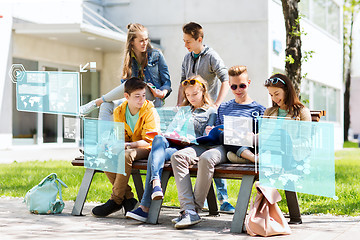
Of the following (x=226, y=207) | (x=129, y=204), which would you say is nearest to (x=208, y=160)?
(x=129, y=204)

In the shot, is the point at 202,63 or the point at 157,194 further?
the point at 202,63

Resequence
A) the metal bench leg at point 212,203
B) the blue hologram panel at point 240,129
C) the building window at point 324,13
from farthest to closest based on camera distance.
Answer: the building window at point 324,13 < the metal bench leg at point 212,203 < the blue hologram panel at point 240,129

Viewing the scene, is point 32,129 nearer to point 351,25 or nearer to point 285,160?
point 285,160

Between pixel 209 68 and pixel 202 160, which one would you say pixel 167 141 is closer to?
pixel 202 160

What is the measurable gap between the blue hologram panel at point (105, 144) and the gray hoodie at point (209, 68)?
125 cm

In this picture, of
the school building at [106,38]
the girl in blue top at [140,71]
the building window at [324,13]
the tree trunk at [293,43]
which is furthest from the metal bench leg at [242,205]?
the building window at [324,13]

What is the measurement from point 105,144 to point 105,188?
2.38 meters

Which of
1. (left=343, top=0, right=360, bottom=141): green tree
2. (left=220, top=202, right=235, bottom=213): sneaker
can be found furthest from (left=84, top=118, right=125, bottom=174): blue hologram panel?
(left=343, top=0, right=360, bottom=141): green tree

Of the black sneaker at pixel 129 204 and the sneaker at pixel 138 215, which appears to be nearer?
the sneaker at pixel 138 215

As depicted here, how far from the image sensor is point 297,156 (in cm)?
446

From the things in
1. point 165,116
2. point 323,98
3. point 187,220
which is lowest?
point 187,220

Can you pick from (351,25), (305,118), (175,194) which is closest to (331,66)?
(351,25)

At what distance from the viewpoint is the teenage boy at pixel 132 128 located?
213 inches

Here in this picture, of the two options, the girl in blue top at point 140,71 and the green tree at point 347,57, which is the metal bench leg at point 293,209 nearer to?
the girl in blue top at point 140,71
